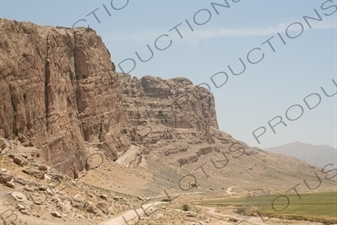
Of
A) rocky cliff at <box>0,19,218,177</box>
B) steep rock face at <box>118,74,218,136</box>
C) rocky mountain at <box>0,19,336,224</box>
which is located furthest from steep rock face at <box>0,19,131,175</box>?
steep rock face at <box>118,74,218,136</box>

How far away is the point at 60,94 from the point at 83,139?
12.6 metres

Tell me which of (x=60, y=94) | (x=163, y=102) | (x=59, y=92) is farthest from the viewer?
(x=163, y=102)

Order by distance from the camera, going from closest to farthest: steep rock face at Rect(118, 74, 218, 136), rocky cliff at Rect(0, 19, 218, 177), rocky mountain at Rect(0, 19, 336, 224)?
rocky mountain at Rect(0, 19, 336, 224)
rocky cliff at Rect(0, 19, 218, 177)
steep rock face at Rect(118, 74, 218, 136)

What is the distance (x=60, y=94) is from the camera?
6109cm

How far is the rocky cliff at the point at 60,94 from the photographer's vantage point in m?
46.3

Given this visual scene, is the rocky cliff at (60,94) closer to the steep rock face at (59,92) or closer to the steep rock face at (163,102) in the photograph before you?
the steep rock face at (59,92)

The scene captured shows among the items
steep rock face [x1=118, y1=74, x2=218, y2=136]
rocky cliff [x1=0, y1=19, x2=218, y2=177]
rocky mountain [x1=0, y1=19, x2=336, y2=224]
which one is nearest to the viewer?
rocky mountain [x1=0, y1=19, x2=336, y2=224]

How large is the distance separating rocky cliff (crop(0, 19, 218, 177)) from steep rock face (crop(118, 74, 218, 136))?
4039cm

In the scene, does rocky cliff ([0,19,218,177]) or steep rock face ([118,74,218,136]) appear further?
steep rock face ([118,74,218,136])

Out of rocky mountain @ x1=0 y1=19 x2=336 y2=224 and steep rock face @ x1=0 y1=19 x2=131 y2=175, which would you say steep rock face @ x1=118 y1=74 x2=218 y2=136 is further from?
steep rock face @ x1=0 y1=19 x2=131 y2=175

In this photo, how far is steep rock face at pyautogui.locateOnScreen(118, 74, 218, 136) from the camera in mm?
139125

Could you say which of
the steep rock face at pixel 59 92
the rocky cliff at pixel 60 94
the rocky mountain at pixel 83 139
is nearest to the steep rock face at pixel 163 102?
the rocky mountain at pixel 83 139

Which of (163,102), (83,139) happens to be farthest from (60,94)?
(163,102)

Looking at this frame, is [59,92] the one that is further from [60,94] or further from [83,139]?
[83,139]
